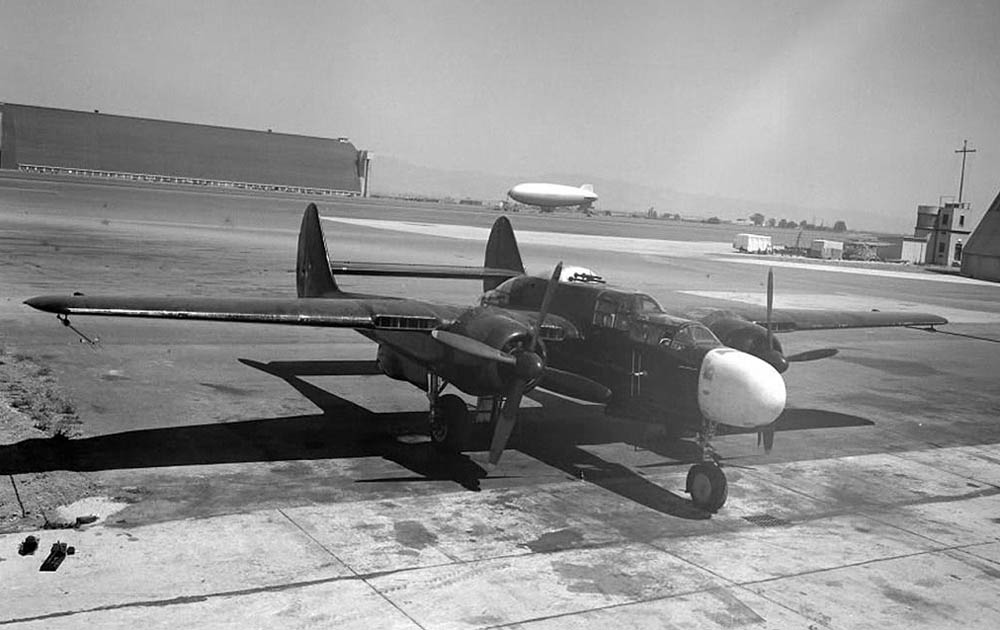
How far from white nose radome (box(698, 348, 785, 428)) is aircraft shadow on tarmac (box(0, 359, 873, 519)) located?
1703 mm

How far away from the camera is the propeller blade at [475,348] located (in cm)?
1556

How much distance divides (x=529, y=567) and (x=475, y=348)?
15.6 feet

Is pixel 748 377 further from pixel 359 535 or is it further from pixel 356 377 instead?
pixel 356 377

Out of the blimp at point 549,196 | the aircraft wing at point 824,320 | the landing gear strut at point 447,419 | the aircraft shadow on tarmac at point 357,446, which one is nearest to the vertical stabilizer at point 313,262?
the aircraft shadow on tarmac at point 357,446

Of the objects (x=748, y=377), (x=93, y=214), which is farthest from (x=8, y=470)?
(x=93, y=214)

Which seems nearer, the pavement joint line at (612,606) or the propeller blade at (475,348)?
the pavement joint line at (612,606)

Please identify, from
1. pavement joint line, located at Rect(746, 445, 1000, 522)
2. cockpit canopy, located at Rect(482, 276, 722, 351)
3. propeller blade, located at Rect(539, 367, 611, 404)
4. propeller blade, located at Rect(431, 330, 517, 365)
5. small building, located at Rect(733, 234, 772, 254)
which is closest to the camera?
propeller blade, located at Rect(431, 330, 517, 365)

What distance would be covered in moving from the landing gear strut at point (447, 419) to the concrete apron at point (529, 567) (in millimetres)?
2126

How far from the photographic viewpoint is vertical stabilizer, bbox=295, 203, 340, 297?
23.0m

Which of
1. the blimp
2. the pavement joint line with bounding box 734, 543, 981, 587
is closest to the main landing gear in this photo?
the pavement joint line with bounding box 734, 543, 981, 587

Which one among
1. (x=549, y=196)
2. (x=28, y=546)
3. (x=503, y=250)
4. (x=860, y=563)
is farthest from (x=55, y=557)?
(x=549, y=196)

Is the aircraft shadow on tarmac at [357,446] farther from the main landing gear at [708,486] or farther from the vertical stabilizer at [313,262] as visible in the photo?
the vertical stabilizer at [313,262]

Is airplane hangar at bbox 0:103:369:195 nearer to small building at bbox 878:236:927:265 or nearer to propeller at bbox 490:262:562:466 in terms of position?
small building at bbox 878:236:927:265

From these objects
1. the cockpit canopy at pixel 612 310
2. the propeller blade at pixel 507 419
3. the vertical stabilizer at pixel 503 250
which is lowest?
the propeller blade at pixel 507 419
